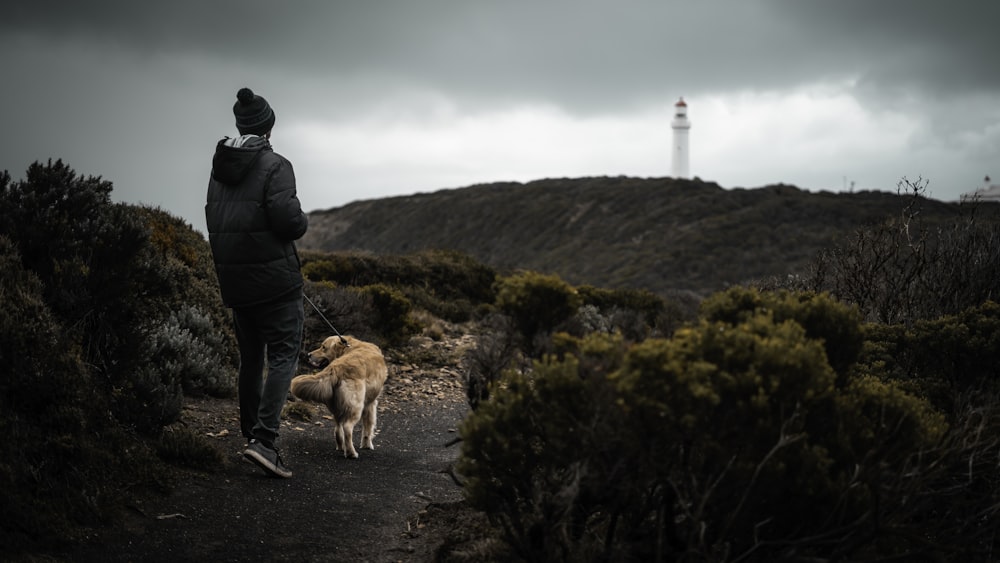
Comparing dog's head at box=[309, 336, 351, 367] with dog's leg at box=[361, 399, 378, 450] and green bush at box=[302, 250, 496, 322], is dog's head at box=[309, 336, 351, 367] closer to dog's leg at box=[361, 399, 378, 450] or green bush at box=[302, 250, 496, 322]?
dog's leg at box=[361, 399, 378, 450]

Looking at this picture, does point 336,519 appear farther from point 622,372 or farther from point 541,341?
point 622,372

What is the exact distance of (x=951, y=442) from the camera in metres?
4.10

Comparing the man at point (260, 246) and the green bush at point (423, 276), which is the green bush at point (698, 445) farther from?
the green bush at point (423, 276)

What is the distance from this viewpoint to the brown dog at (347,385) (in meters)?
6.29

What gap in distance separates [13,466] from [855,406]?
406 cm

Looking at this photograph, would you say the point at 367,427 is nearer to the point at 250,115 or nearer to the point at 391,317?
the point at 250,115

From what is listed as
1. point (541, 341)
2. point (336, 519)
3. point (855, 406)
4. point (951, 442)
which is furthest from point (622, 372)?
point (336, 519)

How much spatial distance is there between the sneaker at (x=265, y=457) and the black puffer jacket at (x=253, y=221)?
38.2 inches

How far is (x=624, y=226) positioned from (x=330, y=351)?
148ft

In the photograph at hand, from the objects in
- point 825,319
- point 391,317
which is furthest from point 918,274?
point 391,317

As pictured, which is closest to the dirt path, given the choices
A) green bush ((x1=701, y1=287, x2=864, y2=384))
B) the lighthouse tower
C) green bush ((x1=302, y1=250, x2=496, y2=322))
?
green bush ((x1=701, y1=287, x2=864, y2=384))

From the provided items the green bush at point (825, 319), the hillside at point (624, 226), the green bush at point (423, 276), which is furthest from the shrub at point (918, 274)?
the hillside at point (624, 226)

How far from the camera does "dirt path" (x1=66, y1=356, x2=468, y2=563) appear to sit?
4.25 metres

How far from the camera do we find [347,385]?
6.41 m
